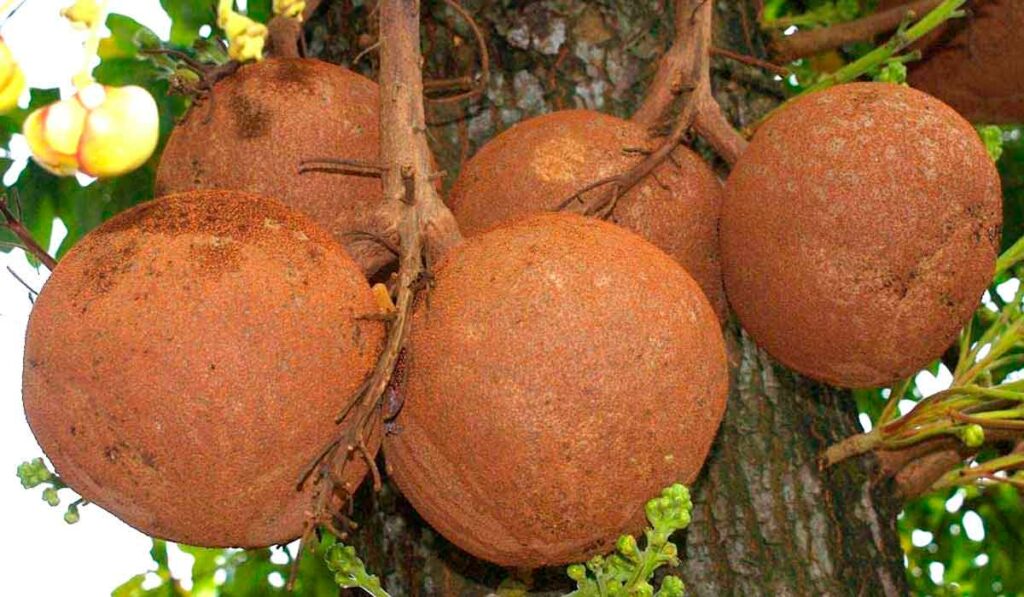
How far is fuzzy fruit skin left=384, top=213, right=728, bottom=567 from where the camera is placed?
4.07ft

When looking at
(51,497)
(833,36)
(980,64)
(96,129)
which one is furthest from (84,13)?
(980,64)

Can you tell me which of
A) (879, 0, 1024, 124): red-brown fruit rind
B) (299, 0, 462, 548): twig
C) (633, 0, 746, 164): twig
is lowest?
(879, 0, 1024, 124): red-brown fruit rind

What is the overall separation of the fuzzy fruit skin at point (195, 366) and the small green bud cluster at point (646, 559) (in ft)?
1.03

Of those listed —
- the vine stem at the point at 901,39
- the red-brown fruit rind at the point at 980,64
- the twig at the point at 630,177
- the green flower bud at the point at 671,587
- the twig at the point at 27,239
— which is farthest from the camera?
the red-brown fruit rind at the point at 980,64

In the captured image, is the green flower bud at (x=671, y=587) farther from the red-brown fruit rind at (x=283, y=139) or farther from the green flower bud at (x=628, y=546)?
the red-brown fruit rind at (x=283, y=139)

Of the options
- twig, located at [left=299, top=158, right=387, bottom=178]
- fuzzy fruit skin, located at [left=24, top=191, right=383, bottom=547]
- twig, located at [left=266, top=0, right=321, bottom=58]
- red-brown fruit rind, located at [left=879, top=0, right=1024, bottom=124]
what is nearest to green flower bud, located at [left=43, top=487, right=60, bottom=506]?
fuzzy fruit skin, located at [left=24, top=191, right=383, bottom=547]

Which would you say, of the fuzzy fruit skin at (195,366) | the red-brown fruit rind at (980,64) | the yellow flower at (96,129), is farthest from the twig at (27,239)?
the red-brown fruit rind at (980,64)

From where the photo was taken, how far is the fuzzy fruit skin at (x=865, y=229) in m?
1.48

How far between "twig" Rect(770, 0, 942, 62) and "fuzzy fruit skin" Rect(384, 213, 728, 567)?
109cm

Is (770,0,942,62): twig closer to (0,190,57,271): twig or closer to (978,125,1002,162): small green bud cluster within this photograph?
(978,125,1002,162): small green bud cluster

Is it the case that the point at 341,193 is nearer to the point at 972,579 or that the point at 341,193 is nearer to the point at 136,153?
the point at 136,153

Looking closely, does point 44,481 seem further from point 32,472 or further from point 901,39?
point 901,39

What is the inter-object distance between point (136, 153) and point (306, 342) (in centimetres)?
36

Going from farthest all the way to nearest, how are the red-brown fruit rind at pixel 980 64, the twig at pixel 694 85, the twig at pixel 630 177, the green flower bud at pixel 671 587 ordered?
the red-brown fruit rind at pixel 980 64
the twig at pixel 694 85
the twig at pixel 630 177
the green flower bud at pixel 671 587
